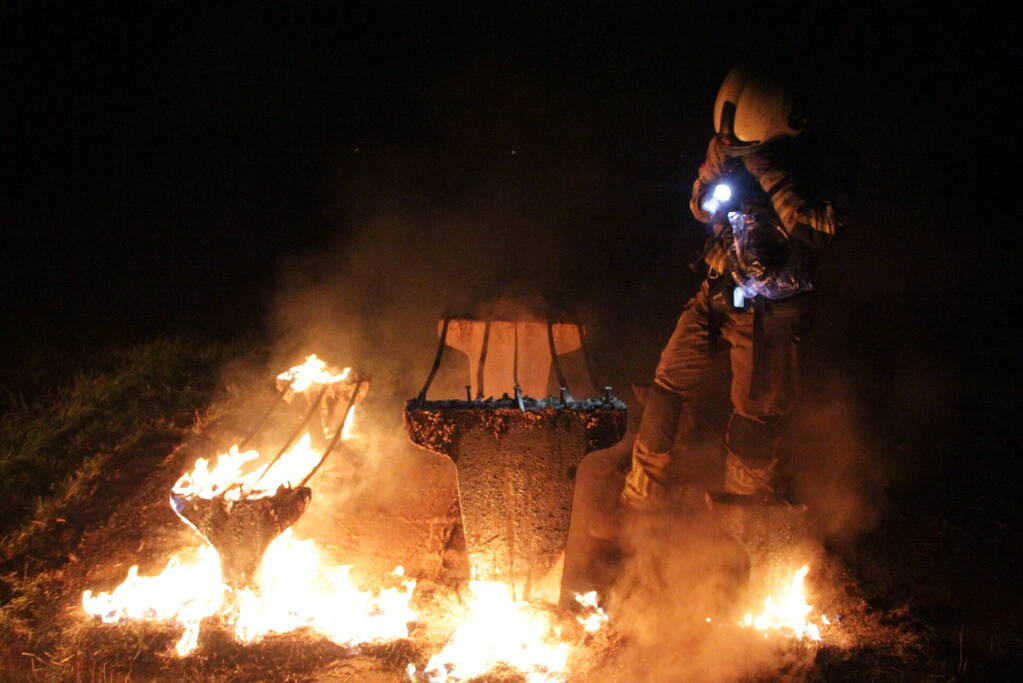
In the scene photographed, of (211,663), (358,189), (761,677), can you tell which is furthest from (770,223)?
(358,189)

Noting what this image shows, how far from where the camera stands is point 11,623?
321cm

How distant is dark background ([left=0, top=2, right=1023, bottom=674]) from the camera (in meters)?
7.24

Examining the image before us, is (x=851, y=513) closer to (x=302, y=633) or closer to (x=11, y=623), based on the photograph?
(x=302, y=633)

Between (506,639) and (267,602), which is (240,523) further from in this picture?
(506,639)

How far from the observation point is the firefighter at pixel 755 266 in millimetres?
3137

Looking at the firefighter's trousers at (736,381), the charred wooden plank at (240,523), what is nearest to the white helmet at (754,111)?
the firefighter's trousers at (736,381)

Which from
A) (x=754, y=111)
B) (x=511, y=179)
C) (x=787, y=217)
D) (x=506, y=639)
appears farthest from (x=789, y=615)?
(x=511, y=179)

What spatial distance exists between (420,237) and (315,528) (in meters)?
6.41

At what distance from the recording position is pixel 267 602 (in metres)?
3.40

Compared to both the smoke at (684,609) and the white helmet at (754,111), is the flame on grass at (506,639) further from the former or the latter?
the white helmet at (754,111)

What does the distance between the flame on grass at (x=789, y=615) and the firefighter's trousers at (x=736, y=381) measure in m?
0.65

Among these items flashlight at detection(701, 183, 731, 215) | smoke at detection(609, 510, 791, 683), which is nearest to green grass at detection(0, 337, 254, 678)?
smoke at detection(609, 510, 791, 683)

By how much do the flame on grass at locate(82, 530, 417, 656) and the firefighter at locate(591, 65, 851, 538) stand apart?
2.15m

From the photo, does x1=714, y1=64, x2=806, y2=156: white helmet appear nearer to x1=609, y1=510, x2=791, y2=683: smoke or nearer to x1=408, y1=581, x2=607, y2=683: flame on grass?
x1=609, y1=510, x2=791, y2=683: smoke
